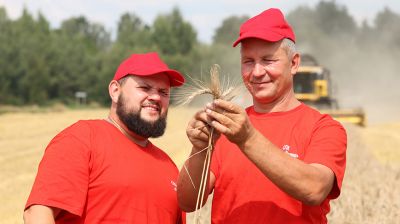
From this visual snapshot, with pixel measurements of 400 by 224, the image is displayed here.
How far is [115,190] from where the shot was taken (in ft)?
13.6

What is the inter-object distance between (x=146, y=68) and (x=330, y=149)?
1.45m

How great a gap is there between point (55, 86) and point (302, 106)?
66092 mm

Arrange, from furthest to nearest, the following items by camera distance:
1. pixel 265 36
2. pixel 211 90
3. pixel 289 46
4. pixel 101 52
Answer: pixel 101 52 < pixel 289 46 < pixel 265 36 < pixel 211 90

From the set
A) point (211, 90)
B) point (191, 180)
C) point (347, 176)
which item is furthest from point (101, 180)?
point (347, 176)

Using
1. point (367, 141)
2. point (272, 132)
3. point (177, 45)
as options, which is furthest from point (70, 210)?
point (177, 45)

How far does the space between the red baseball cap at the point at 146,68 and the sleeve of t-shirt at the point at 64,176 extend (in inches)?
24.5

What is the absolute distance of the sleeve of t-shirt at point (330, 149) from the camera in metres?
3.56

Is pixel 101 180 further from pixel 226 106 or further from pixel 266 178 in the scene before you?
pixel 226 106

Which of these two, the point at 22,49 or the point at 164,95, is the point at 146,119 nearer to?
the point at 164,95

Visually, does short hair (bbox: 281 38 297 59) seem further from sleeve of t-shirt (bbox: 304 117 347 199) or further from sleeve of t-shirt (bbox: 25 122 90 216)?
sleeve of t-shirt (bbox: 25 122 90 216)

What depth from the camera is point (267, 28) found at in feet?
12.3

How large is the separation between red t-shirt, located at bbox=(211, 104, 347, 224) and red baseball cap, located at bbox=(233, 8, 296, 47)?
446mm

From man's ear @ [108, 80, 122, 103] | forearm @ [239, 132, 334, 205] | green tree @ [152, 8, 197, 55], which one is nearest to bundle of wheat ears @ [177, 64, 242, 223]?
forearm @ [239, 132, 334, 205]

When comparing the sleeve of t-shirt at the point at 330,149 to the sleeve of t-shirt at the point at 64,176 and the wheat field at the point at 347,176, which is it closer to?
the wheat field at the point at 347,176
